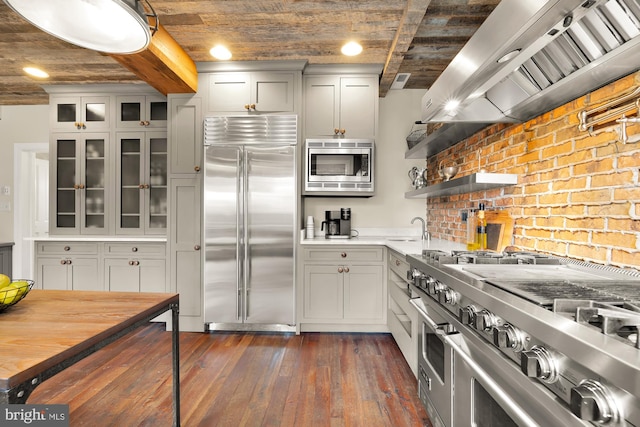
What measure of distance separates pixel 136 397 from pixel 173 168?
2.08 m

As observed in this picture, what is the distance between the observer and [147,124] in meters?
3.71

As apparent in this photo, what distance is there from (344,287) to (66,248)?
9.64 feet

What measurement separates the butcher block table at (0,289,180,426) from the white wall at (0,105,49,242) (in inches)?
163

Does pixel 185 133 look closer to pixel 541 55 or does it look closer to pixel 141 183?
pixel 141 183

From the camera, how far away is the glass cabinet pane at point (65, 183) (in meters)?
3.83

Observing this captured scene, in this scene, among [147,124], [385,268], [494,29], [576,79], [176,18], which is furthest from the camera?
[147,124]

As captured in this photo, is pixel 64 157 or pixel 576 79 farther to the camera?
pixel 64 157

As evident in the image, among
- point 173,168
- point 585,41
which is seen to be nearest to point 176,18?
point 173,168

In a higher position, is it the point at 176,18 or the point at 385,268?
the point at 176,18

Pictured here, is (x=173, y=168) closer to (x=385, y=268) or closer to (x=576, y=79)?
(x=385, y=268)

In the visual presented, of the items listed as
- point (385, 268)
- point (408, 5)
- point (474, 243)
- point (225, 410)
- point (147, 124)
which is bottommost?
point (225, 410)

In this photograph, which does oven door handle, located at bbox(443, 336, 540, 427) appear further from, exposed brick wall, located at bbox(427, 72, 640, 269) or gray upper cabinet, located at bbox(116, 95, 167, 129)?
gray upper cabinet, located at bbox(116, 95, 167, 129)

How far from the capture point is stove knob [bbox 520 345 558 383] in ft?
2.45

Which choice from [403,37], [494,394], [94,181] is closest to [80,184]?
[94,181]
